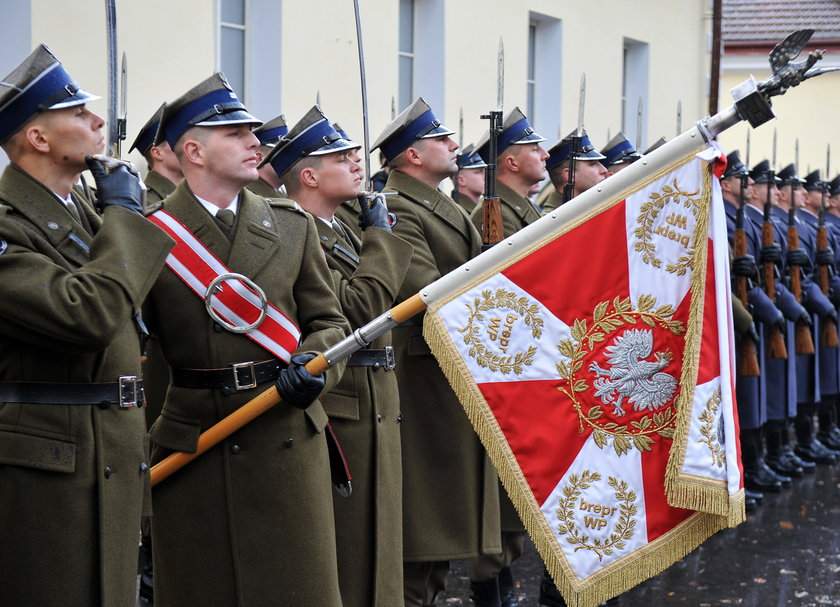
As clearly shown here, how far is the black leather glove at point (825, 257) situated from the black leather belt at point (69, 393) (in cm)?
827

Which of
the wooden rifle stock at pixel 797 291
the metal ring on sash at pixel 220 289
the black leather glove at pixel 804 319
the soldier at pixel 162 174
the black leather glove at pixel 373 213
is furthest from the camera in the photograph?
the wooden rifle stock at pixel 797 291

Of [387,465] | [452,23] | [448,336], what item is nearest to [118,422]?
[448,336]

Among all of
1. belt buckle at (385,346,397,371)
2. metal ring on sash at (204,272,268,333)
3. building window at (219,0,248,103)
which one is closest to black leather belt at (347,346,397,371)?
belt buckle at (385,346,397,371)

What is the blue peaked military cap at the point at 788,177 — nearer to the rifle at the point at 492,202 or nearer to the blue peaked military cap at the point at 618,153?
the blue peaked military cap at the point at 618,153

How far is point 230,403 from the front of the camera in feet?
13.1

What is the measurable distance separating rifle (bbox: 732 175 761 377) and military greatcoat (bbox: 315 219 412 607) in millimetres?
4652

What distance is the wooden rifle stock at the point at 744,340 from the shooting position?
8.93 meters

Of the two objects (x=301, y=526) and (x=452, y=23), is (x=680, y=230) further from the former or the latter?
(x=452, y=23)

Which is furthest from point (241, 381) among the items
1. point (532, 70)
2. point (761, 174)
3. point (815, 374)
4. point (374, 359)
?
point (532, 70)

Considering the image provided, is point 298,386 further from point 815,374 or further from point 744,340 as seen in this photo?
point 815,374

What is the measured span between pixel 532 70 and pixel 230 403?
35.2 ft

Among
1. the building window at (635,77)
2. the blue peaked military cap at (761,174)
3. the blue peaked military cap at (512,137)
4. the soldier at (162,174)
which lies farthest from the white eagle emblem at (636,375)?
the building window at (635,77)

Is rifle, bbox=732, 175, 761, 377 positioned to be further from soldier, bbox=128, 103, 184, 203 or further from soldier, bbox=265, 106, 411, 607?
soldier, bbox=265, 106, 411, 607

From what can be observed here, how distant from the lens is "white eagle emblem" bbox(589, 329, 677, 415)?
4086mm
